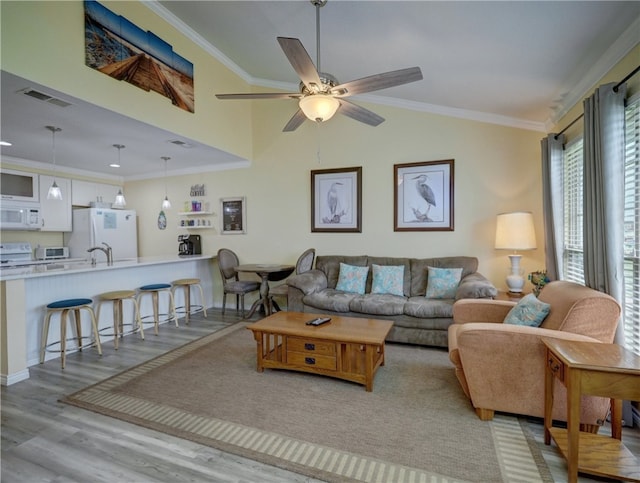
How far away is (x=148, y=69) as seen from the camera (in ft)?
11.1

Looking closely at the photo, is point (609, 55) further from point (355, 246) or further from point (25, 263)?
point (25, 263)

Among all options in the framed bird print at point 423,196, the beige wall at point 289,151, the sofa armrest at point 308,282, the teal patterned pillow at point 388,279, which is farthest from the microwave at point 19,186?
the framed bird print at point 423,196

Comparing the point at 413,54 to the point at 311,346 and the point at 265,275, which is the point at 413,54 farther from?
the point at 265,275

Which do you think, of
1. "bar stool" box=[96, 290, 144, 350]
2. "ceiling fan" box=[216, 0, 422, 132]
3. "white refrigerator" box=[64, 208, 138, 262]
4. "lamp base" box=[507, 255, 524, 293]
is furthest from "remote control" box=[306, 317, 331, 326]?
"white refrigerator" box=[64, 208, 138, 262]

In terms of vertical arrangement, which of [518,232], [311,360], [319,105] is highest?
[319,105]

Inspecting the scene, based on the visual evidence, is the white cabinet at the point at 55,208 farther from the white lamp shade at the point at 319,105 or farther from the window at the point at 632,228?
the window at the point at 632,228

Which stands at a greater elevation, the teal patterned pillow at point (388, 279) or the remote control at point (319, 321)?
the teal patterned pillow at point (388, 279)

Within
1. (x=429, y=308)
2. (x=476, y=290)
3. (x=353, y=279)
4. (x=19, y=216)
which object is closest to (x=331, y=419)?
(x=429, y=308)

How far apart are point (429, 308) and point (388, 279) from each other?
0.78m

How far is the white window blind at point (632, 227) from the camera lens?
2.02 meters

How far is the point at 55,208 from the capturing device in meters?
5.29

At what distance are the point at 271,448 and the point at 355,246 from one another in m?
3.15

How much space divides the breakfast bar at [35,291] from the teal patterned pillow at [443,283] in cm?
355

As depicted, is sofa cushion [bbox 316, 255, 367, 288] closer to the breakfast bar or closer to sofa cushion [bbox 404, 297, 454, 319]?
sofa cushion [bbox 404, 297, 454, 319]
